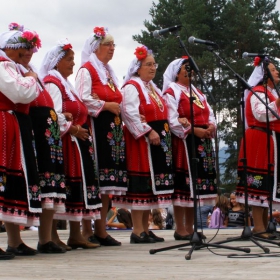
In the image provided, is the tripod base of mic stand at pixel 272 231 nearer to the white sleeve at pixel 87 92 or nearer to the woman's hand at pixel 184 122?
the woman's hand at pixel 184 122

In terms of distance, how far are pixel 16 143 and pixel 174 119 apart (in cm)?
201

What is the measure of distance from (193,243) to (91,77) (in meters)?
1.89

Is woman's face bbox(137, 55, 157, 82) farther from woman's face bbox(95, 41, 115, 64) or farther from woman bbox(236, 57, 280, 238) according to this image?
woman bbox(236, 57, 280, 238)

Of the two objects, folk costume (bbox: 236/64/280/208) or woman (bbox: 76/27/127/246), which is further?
folk costume (bbox: 236/64/280/208)

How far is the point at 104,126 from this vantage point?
618cm

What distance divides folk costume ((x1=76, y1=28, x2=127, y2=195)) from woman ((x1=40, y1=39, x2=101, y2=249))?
0.20 m

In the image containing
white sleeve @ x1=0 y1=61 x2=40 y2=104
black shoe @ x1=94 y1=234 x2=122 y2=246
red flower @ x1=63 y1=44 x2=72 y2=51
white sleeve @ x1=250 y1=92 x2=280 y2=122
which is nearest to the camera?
white sleeve @ x1=0 y1=61 x2=40 y2=104

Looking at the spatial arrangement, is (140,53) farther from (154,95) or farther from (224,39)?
(224,39)

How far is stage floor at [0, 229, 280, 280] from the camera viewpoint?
3.96m

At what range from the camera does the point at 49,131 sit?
5414mm

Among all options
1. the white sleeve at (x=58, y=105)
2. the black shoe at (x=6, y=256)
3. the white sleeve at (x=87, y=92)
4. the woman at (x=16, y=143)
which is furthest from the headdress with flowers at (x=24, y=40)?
the black shoe at (x=6, y=256)

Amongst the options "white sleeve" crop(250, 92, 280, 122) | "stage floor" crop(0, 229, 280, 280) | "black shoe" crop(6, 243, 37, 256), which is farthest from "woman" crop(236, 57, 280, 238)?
"black shoe" crop(6, 243, 37, 256)

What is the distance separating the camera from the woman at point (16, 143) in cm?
496

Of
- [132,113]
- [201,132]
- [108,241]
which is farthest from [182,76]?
[108,241]
